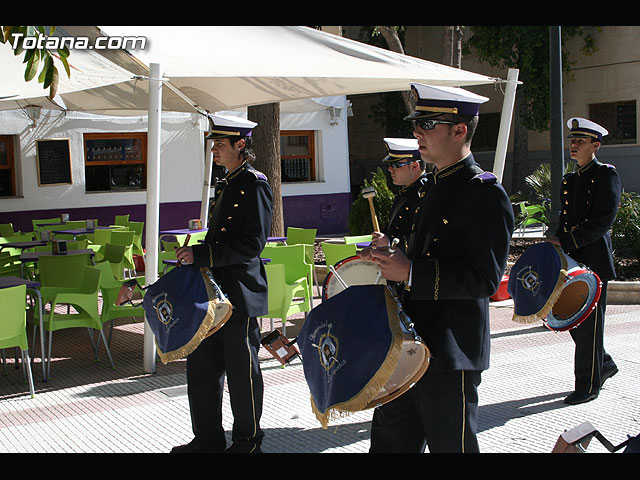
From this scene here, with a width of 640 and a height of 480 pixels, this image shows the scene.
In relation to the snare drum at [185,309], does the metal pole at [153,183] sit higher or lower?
higher

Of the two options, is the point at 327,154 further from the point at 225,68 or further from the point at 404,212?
the point at 404,212

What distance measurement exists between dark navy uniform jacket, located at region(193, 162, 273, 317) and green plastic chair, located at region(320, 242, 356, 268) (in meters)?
3.88

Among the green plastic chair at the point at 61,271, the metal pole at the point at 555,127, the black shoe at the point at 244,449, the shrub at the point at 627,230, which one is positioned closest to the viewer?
the black shoe at the point at 244,449

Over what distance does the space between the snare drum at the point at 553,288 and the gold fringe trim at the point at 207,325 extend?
7.55 ft

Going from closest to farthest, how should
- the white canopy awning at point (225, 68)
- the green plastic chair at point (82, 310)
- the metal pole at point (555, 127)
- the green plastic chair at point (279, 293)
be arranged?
the white canopy awning at point (225, 68) → the green plastic chair at point (82, 310) → the green plastic chair at point (279, 293) → the metal pole at point (555, 127)

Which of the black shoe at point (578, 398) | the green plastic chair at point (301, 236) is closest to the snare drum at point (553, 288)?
the black shoe at point (578, 398)

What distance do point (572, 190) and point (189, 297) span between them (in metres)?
3.38

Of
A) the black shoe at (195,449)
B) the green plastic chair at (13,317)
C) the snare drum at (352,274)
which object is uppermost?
the snare drum at (352,274)

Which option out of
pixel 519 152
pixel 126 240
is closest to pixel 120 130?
pixel 126 240

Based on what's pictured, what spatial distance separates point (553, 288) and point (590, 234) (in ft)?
2.13

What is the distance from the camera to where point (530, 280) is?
5.72 meters

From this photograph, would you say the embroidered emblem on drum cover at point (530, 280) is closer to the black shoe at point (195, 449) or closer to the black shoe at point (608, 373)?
the black shoe at point (608, 373)

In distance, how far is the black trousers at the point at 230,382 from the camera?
4668mm
